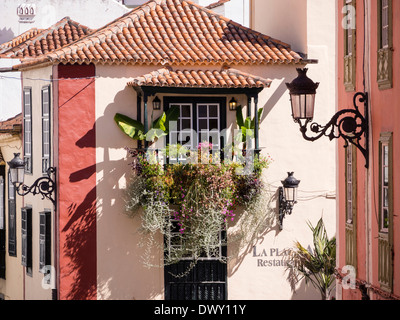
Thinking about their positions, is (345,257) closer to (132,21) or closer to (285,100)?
(285,100)

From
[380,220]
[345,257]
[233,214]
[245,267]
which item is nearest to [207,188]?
[233,214]

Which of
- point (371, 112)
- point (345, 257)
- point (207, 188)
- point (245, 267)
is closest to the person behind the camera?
point (371, 112)

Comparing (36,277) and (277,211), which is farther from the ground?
(277,211)

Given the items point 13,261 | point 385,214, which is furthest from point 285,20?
point 385,214

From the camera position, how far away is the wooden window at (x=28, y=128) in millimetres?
24467

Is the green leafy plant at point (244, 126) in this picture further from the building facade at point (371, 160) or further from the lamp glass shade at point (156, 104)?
the building facade at point (371, 160)

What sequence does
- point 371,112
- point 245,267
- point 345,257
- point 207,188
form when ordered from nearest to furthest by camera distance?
point 371,112, point 345,257, point 207,188, point 245,267

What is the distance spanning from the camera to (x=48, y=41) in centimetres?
2473

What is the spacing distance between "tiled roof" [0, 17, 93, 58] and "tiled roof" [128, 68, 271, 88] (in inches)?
127

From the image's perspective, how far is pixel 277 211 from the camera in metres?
23.0

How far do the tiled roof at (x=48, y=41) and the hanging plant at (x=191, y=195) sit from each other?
4.08 m

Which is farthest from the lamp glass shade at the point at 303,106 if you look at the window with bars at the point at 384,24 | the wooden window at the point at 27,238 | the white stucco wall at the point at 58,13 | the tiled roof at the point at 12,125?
the white stucco wall at the point at 58,13

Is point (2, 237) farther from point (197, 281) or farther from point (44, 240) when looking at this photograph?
point (197, 281)

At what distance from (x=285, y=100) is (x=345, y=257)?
244 inches
